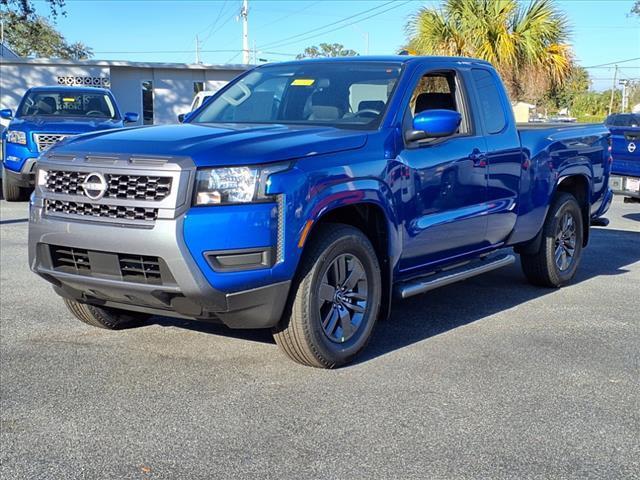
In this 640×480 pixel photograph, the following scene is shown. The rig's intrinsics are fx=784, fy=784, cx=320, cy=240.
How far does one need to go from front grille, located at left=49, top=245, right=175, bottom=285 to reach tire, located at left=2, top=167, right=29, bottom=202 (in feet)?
31.4

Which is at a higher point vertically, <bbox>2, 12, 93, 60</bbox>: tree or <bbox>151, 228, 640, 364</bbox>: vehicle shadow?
<bbox>2, 12, 93, 60</bbox>: tree

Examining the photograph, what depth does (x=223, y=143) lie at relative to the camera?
14.3 ft

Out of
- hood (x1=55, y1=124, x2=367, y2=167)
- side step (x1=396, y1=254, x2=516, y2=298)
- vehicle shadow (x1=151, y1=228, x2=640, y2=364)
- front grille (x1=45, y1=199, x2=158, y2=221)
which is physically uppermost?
hood (x1=55, y1=124, x2=367, y2=167)

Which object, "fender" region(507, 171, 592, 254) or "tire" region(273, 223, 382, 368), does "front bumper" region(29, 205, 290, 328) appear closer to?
"tire" region(273, 223, 382, 368)

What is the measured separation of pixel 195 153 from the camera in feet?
13.7

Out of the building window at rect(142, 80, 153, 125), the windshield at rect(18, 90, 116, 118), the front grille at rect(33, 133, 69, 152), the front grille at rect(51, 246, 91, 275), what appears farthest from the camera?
the building window at rect(142, 80, 153, 125)

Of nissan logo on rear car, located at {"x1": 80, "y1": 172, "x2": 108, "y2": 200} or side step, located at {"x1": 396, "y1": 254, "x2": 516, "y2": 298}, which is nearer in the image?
nissan logo on rear car, located at {"x1": 80, "y1": 172, "x2": 108, "y2": 200}

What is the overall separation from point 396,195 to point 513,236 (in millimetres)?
1956

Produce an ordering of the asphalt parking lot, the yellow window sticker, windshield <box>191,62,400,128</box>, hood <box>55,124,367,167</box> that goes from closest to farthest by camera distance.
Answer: the asphalt parking lot
hood <box>55,124,367,167</box>
windshield <box>191,62,400,128</box>
the yellow window sticker

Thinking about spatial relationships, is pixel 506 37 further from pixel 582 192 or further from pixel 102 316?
pixel 102 316

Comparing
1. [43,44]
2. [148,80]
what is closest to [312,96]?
[148,80]

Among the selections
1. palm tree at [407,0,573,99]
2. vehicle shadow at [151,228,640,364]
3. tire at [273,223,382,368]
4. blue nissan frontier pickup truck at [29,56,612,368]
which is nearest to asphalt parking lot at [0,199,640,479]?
vehicle shadow at [151,228,640,364]

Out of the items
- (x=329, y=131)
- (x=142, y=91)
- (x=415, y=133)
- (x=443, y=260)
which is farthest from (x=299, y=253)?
(x=142, y=91)

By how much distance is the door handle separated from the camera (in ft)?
19.1
